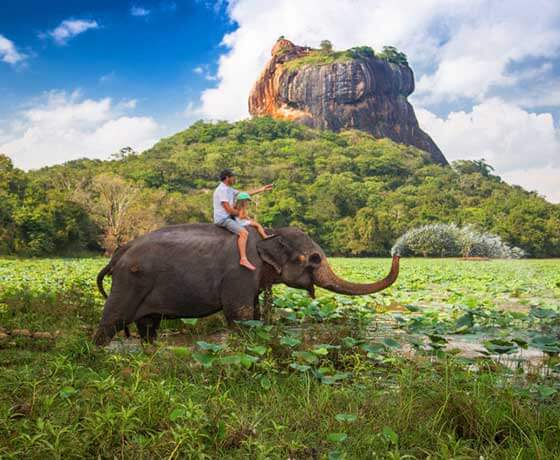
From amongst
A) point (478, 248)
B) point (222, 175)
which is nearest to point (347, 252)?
point (478, 248)

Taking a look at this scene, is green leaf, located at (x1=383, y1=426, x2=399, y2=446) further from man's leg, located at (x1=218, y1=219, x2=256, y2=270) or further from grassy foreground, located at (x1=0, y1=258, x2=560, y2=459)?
man's leg, located at (x1=218, y1=219, x2=256, y2=270)

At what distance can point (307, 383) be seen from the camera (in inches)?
148

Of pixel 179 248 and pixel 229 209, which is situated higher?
pixel 229 209

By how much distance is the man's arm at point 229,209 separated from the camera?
6027 mm

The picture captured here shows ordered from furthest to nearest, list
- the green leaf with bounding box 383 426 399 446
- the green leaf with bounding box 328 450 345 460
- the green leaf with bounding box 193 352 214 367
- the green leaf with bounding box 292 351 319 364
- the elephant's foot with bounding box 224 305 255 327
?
the elephant's foot with bounding box 224 305 255 327 → the green leaf with bounding box 292 351 319 364 → the green leaf with bounding box 193 352 214 367 → the green leaf with bounding box 383 426 399 446 → the green leaf with bounding box 328 450 345 460

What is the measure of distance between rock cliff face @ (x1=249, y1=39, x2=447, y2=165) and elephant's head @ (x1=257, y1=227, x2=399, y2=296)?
365ft

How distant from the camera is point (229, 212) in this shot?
19.8ft

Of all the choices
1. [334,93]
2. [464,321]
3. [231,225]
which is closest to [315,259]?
[231,225]

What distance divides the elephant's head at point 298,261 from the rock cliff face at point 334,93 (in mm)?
111304

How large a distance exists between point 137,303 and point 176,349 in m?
1.78

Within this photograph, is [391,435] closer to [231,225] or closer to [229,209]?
[231,225]

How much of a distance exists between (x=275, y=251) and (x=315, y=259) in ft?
1.55

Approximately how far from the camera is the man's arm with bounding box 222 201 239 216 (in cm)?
603

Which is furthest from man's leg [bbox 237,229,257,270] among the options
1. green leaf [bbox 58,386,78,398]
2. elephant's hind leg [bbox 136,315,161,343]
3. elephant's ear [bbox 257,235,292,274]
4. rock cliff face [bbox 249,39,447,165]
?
rock cliff face [bbox 249,39,447,165]
